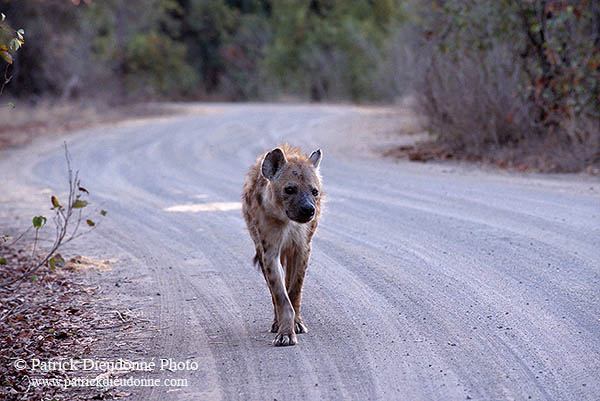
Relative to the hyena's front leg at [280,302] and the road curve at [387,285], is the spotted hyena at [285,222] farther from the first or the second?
the road curve at [387,285]

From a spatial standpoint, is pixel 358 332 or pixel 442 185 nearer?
pixel 358 332

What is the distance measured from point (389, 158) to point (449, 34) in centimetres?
297

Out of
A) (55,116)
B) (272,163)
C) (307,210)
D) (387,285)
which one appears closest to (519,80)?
(387,285)

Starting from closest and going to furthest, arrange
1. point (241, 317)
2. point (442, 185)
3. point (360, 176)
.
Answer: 1. point (241, 317)
2. point (442, 185)
3. point (360, 176)

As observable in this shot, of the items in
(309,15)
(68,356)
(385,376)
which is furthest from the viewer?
(309,15)

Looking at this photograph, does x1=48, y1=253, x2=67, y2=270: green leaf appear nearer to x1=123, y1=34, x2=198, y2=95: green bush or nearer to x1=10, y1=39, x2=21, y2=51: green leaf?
x1=10, y1=39, x2=21, y2=51: green leaf

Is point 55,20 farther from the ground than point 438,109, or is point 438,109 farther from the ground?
point 55,20

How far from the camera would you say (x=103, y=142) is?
19312 millimetres

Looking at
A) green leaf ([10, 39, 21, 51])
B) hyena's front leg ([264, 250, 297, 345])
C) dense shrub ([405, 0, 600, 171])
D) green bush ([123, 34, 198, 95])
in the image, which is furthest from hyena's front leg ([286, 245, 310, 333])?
green bush ([123, 34, 198, 95])

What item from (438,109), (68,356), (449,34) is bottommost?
(68,356)

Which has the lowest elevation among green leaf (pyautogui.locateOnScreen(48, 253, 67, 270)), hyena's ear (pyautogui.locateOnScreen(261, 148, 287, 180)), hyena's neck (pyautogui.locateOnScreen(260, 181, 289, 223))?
green leaf (pyautogui.locateOnScreen(48, 253, 67, 270))

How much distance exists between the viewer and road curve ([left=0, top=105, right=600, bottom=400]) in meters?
4.39

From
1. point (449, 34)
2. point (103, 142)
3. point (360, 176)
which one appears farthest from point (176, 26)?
point (360, 176)

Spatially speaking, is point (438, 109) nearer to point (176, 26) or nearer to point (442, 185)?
point (442, 185)
